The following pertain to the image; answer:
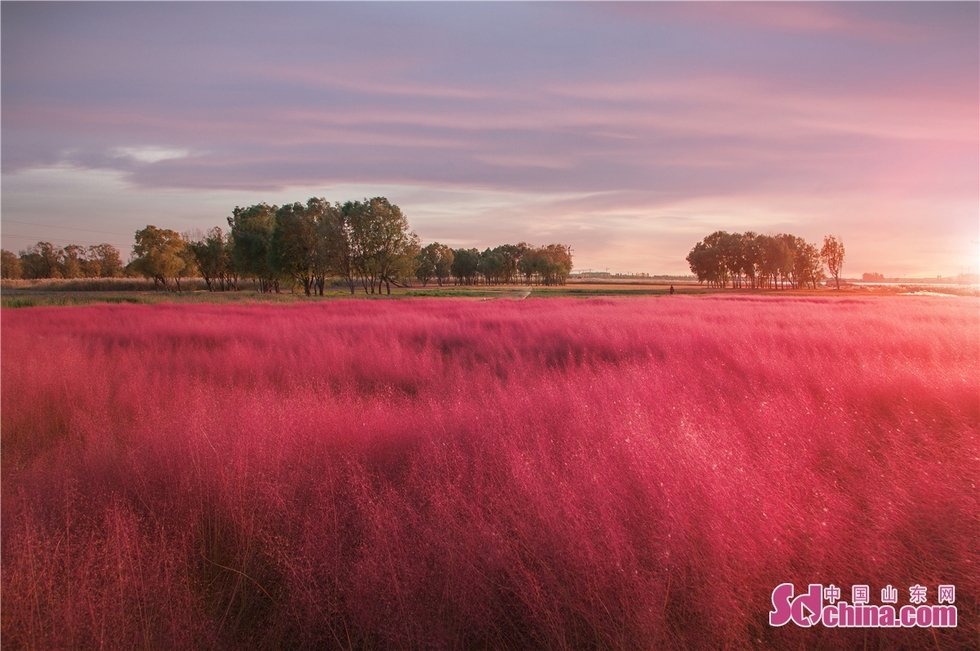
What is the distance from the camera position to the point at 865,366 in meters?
6.99

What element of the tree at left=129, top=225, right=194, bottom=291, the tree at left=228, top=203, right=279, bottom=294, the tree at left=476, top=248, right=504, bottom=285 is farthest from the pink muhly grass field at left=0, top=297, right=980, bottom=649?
the tree at left=476, top=248, right=504, bottom=285

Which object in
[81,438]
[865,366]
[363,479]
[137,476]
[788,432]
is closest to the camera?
[363,479]

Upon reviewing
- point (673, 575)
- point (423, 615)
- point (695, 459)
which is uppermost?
point (695, 459)

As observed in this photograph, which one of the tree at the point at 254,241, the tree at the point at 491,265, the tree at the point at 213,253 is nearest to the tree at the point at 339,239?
the tree at the point at 254,241

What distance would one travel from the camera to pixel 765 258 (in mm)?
84562

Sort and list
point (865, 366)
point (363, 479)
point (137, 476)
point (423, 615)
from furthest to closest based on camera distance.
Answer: point (865, 366) → point (137, 476) → point (363, 479) → point (423, 615)

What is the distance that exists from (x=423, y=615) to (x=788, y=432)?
3.82m

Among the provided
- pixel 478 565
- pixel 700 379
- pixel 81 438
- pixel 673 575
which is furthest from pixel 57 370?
pixel 700 379

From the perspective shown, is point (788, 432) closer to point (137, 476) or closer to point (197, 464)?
point (197, 464)

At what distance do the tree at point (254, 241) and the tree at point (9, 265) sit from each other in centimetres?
5514

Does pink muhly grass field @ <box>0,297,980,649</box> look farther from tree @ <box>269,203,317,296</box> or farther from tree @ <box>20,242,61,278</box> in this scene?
tree @ <box>20,242,61,278</box>

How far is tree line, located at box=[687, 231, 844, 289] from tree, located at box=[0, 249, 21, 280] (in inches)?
5130

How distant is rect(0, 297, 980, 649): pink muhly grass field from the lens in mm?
2586

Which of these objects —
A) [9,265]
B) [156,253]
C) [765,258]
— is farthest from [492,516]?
[9,265]
